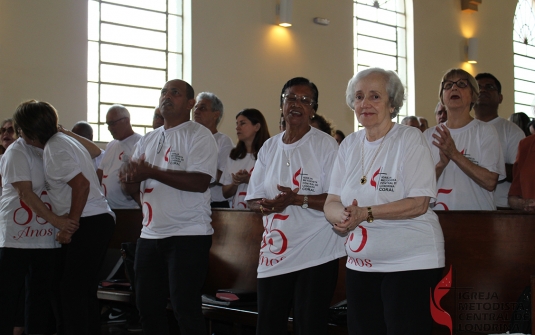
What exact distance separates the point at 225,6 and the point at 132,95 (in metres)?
2.02

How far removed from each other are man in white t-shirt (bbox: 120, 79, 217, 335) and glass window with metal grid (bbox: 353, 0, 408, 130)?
8561 millimetres

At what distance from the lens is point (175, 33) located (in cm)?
955

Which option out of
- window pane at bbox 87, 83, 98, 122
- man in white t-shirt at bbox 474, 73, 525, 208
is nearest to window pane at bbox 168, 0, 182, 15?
window pane at bbox 87, 83, 98, 122

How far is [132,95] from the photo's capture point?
936 cm

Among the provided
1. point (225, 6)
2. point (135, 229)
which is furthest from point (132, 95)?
point (135, 229)

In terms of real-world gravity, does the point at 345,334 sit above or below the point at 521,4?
below

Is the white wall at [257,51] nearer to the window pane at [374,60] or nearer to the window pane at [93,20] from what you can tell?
the window pane at [93,20]

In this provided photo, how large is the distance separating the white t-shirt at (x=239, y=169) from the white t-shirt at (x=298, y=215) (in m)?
1.74

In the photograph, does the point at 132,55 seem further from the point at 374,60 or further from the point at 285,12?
the point at 374,60

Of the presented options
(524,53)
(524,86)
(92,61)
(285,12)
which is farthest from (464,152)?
(524,53)

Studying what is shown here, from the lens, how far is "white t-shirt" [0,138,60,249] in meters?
4.09

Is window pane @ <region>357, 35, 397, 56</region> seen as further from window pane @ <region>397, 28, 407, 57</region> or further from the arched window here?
the arched window

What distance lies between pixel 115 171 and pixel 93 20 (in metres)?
3.83

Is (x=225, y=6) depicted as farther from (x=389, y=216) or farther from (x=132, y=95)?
(x=389, y=216)
